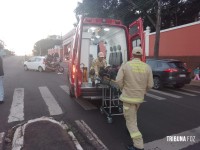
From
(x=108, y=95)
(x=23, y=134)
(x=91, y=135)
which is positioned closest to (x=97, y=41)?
(x=108, y=95)

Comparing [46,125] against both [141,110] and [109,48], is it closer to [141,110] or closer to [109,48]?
[141,110]

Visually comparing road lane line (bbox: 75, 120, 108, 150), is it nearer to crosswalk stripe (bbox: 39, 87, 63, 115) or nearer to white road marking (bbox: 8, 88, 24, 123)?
crosswalk stripe (bbox: 39, 87, 63, 115)

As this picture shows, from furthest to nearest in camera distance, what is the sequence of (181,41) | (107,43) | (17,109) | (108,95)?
(181,41)
(107,43)
(17,109)
(108,95)

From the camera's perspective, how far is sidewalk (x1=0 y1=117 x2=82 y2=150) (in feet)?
15.5

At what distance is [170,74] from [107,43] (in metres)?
4.10

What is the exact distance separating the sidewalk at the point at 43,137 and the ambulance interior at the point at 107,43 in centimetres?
270

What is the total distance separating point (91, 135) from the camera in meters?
5.39

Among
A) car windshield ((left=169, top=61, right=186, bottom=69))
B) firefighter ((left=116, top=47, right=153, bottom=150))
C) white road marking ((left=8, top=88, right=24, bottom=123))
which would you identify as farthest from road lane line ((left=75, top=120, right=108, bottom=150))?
car windshield ((left=169, top=61, right=186, bottom=69))

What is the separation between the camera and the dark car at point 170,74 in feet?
40.5

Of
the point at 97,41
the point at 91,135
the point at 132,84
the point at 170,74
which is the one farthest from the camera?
the point at 170,74

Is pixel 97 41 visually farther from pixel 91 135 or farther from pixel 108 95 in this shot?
pixel 91 135

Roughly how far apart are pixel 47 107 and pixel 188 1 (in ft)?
70.9

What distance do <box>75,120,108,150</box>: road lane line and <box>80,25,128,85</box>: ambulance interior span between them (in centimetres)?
221

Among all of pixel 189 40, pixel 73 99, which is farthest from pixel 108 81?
pixel 189 40
